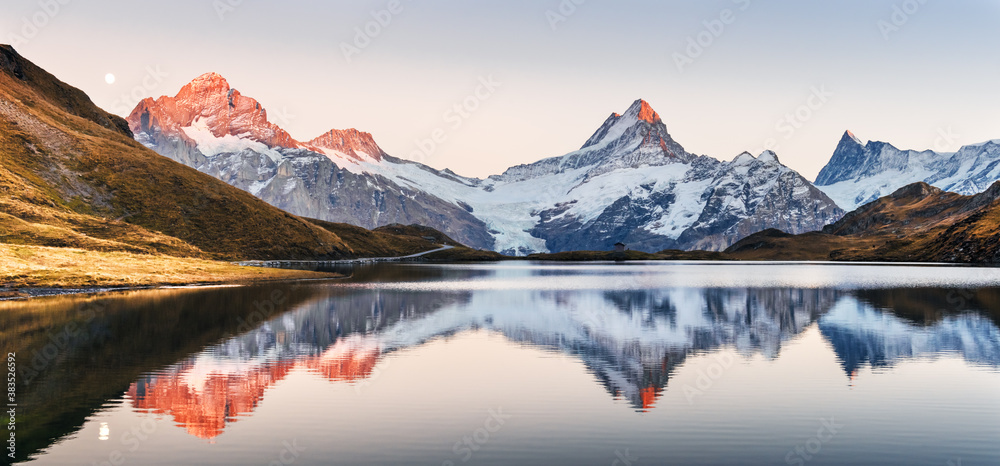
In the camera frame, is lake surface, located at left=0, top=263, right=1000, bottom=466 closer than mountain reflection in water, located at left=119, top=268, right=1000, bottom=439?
Yes

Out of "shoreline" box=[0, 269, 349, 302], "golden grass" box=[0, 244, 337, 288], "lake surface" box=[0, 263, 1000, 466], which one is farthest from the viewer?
"golden grass" box=[0, 244, 337, 288]

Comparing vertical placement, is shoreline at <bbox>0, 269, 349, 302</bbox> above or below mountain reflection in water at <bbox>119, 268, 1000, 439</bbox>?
above

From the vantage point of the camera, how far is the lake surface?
87.4ft

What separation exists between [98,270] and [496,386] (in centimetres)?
8683

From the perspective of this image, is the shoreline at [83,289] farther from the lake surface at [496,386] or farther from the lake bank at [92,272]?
the lake surface at [496,386]

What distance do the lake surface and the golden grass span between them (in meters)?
17.4

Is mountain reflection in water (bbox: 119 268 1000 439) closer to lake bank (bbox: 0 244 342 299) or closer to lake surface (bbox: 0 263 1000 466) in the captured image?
lake surface (bbox: 0 263 1000 466)

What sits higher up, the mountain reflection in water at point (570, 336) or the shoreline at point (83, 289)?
the shoreline at point (83, 289)

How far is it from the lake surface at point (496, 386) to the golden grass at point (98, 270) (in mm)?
17407

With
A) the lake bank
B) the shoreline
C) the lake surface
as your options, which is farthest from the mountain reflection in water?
the lake bank

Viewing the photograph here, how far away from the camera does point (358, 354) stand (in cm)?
5062

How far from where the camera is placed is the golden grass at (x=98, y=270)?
9294cm

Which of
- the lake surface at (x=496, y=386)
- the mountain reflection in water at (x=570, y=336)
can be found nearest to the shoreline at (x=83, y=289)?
the lake surface at (x=496, y=386)

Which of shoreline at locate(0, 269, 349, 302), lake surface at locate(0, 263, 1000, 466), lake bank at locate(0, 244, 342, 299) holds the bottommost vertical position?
lake surface at locate(0, 263, 1000, 466)
